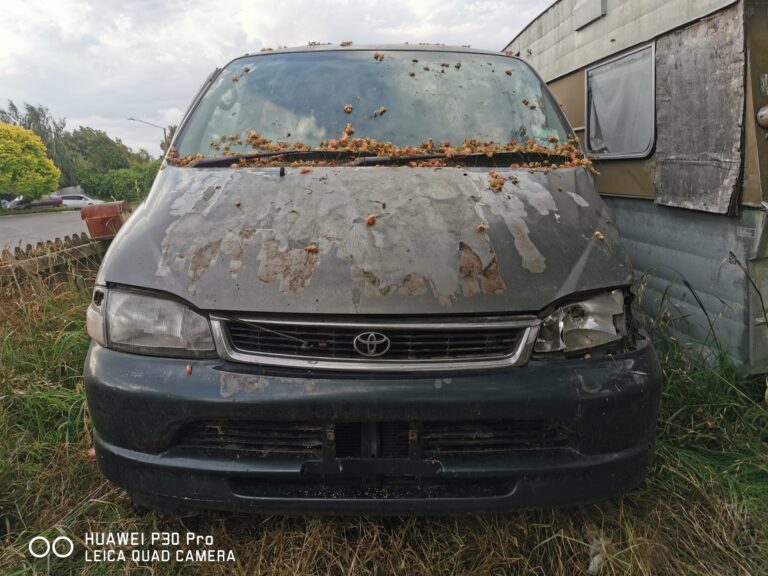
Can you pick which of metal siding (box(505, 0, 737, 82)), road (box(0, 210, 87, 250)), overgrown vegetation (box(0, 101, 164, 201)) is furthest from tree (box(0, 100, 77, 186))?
metal siding (box(505, 0, 737, 82))

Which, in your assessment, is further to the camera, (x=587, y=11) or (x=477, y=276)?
(x=587, y=11)

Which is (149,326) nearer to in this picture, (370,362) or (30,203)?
(370,362)

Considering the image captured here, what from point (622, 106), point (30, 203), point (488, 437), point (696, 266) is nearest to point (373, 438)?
point (488, 437)

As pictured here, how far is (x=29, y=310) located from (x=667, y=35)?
4.71m

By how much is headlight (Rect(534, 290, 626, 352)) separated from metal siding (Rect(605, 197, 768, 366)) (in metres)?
1.10

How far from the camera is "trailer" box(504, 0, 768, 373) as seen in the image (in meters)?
2.96

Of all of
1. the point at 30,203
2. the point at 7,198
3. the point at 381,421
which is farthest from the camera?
the point at 7,198

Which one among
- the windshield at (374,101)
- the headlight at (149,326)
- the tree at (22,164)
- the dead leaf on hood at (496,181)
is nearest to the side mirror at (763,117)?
the windshield at (374,101)

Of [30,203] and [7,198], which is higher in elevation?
[7,198]

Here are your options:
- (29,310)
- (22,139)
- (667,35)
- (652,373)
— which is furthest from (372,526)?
(22,139)

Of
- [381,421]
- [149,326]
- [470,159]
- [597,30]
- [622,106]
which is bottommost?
[381,421]

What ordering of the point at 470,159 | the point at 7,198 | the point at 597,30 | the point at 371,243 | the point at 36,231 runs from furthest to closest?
Answer: the point at 7,198
the point at 36,231
the point at 597,30
the point at 470,159
the point at 371,243

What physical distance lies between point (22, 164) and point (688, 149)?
66.9 meters

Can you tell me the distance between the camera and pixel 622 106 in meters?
4.40
